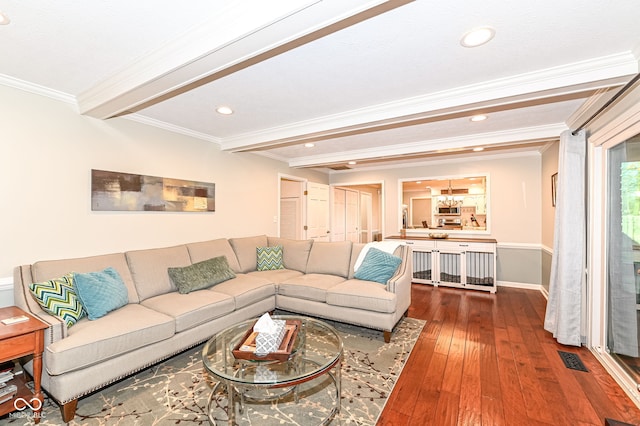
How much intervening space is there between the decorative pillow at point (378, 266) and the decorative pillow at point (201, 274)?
164 cm

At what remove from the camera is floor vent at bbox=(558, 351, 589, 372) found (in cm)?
248

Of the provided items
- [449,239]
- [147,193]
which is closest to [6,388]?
[147,193]

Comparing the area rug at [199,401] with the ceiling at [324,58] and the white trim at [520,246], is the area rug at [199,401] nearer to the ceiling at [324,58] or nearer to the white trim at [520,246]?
the ceiling at [324,58]

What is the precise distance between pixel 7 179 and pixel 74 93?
941 mm

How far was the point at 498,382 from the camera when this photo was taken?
2262 millimetres

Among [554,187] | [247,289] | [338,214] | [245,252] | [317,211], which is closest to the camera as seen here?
[247,289]

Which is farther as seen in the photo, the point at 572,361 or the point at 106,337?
the point at 572,361

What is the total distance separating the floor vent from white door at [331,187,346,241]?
15.2 ft

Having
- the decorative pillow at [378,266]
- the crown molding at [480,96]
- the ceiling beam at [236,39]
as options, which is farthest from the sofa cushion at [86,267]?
the decorative pillow at [378,266]

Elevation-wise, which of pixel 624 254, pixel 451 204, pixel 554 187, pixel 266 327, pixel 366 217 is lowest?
pixel 266 327

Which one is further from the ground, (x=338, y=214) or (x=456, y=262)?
(x=338, y=214)

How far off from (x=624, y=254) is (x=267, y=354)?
3001mm

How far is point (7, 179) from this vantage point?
240 centimetres

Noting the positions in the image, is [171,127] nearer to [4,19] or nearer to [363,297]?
[4,19]
